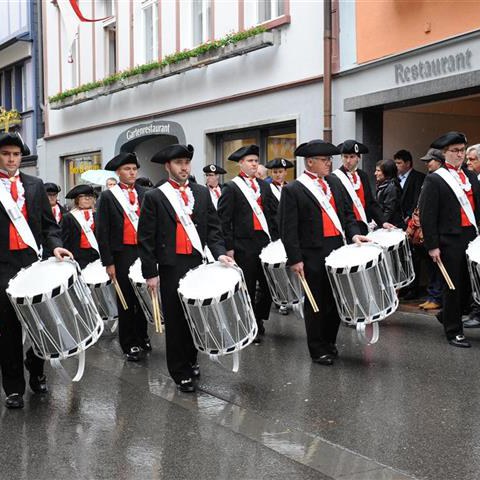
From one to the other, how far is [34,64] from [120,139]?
22.1 ft

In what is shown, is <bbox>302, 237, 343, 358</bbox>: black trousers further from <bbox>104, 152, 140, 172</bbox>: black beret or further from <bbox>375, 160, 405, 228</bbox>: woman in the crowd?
<bbox>375, 160, 405, 228</bbox>: woman in the crowd

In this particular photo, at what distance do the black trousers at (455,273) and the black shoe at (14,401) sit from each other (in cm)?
385

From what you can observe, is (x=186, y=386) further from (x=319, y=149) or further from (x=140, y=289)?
(x=319, y=149)

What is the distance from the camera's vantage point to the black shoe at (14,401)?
5.71m

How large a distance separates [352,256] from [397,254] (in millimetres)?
1389

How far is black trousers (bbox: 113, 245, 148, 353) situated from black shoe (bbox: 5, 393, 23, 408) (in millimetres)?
1815

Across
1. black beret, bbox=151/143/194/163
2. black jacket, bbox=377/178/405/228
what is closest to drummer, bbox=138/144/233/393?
black beret, bbox=151/143/194/163

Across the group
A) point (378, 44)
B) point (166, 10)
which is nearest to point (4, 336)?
point (378, 44)

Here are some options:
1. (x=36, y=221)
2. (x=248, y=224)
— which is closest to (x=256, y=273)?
(x=248, y=224)

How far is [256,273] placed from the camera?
8.23m

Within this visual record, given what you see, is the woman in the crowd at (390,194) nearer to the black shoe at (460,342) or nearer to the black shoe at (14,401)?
the black shoe at (460,342)

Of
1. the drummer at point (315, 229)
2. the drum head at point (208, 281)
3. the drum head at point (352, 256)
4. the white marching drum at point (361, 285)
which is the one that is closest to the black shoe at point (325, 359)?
the drummer at point (315, 229)

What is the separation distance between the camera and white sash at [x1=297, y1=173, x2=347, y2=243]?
269 inches

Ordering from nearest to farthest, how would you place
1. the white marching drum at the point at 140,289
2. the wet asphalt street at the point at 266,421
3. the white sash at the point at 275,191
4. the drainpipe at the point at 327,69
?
the wet asphalt street at the point at 266,421
the white marching drum at the point at 140,289
the white sash at the point at 275,191
the drainpipe at the point at 327,69
